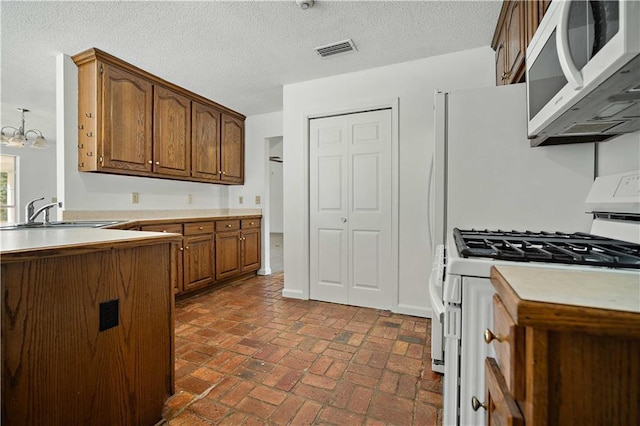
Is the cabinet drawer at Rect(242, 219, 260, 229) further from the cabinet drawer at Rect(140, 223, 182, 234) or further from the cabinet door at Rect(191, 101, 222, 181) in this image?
the cabinet drawer at Rect(140, 223, 182, 234)

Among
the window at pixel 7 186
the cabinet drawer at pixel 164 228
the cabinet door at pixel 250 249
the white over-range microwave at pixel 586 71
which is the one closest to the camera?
the white over-range microwave at pixel 586 71

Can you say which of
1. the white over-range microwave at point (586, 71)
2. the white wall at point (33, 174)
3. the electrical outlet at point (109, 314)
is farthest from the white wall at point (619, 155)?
the white wall at point (33, 174)

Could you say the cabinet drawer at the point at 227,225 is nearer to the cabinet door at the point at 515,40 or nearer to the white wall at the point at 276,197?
the cabinet door at the point at 515,40

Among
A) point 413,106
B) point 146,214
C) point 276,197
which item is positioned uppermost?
point 413,106

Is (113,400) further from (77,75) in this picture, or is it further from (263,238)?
(263,238)

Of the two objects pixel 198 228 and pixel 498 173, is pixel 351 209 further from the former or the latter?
pixel 198 228

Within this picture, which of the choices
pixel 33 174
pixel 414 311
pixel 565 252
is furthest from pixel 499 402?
pixel 33 174

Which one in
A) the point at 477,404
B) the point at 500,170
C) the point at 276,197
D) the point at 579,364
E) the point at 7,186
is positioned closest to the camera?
the point at 579,364

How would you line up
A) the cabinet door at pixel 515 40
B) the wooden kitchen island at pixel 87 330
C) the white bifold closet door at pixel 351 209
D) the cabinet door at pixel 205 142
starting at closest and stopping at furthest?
the wooden kitchen island at pixel 87 330 → the cabinet door at pixel 515 40 → the white bifold closet door at pixel 351 209 → the cabinet door at pixel 205 142

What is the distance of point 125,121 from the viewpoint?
277cm

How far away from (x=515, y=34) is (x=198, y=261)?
3.38 metres

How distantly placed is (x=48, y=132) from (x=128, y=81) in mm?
4024

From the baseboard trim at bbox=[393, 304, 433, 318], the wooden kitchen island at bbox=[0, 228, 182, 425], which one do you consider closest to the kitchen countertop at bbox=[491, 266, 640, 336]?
the wooden kitchen island at bbox=[0, 228, 182, 425]

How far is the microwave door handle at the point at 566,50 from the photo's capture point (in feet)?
2.71
